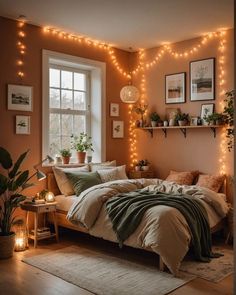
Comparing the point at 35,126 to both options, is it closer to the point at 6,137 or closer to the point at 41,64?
the point at 6,137

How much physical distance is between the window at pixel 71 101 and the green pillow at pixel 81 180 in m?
0.52

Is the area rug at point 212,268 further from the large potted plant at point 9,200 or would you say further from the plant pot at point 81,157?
the plant pot at point 81,157

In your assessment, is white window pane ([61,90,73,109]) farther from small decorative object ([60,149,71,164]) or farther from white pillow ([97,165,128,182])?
white pillow ([97,165,128,182])

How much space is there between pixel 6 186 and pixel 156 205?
1.69m

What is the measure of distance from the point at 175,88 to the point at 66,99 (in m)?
1.74

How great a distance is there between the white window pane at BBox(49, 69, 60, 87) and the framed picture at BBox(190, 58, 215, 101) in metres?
2.05

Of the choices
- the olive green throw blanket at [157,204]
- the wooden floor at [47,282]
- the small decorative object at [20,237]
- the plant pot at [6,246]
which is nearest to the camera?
the wooden floor at [47,282]

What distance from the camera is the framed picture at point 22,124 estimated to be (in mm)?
4711

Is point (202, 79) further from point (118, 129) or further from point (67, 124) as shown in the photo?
point (67, 124)

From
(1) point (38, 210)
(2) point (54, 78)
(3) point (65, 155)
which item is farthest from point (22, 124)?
(1) point (38, 210)

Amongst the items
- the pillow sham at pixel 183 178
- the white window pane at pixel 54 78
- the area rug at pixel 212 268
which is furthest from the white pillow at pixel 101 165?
the area rug at pixel 212 268

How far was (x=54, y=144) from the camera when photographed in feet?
17.7

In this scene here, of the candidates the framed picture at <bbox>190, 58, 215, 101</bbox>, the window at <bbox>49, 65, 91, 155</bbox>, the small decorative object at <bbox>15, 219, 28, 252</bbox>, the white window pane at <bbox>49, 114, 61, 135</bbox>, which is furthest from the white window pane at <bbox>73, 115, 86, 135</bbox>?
the small decorative object at <bbox>15, 219, 28, 252</bbox>

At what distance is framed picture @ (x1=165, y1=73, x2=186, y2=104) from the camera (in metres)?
5.62
